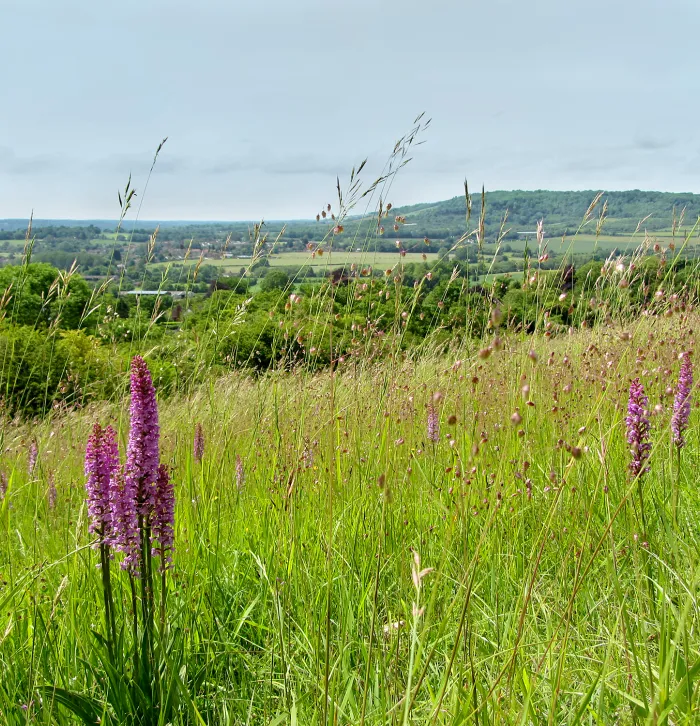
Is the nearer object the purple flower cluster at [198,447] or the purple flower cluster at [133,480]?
the purple flower cluster at [133,480]

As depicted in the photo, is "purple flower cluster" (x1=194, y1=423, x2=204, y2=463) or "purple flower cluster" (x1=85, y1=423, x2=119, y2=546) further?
"purple flower cluster" (x1=194, y1=423, x2=204, y2=463)

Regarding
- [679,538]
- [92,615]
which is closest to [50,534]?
[92,615]

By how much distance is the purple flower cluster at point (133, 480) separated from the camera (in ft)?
5.01

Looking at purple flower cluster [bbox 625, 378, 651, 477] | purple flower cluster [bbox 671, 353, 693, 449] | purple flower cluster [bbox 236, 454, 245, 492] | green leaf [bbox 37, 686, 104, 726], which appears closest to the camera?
green leaf [bbox 37, 686, 104, 726]

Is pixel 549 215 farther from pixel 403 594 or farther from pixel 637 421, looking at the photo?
pixel 403 594

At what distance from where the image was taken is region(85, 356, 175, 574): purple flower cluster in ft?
5.01

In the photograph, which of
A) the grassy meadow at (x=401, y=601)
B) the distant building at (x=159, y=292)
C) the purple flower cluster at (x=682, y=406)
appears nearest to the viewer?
the grassy meadow at (x=401, y=601)

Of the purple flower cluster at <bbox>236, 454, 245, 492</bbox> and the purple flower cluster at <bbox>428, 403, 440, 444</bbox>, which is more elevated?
the purple flower cluster at <bbox>428, 403, 440, 444</bbox>

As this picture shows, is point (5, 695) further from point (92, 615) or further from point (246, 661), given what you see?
point (246, 661)

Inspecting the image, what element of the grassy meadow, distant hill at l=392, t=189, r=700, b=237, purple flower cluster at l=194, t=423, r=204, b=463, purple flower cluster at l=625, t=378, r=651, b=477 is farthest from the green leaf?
distant hill at l=392, t=189, r=700, b=237

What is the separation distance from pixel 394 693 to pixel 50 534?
6.10 ft

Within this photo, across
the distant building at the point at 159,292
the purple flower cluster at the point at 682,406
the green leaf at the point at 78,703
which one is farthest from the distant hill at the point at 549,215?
the green leaf at the point at 78,703

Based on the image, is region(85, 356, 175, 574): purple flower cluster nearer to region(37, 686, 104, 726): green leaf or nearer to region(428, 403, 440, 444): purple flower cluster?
region(37, 686, 104, 726): green leaf

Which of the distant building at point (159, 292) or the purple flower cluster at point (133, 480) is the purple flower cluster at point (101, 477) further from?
the distant building at point (159, 292)
